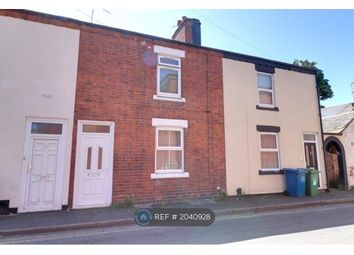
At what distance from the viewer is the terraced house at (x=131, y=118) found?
24.5 feet

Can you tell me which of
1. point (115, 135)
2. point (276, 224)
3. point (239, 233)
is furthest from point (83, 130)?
point (276, 224)

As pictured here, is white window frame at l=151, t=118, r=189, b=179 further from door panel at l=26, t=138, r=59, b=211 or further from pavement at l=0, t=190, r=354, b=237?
door panel at l=26, t=138, r=59, b=211

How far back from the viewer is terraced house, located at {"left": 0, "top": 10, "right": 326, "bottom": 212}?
7480 mm

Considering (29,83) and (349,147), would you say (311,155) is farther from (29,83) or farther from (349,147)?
(29,83)

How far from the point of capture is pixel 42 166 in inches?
296

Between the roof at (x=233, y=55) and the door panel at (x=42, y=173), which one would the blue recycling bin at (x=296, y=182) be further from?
the door panel at (x=42, y=173)

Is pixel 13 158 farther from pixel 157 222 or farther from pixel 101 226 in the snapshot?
pixel 157 222

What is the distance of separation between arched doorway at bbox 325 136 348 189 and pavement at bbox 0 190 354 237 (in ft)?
9.06

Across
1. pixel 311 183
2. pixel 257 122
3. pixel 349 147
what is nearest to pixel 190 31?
pixel 257 122

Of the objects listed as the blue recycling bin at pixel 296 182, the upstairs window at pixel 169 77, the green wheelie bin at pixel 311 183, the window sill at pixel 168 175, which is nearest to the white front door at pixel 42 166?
the window sill at pixel 168 175

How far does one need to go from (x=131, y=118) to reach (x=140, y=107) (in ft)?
1.77

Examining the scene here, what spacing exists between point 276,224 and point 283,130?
592cm

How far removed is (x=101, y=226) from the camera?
6.27 meters

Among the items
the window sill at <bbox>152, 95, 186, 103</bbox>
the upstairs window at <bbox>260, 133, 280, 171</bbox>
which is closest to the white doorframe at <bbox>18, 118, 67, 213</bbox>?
the window sill at <bbox>152, 95, 186, 103</bbox>
